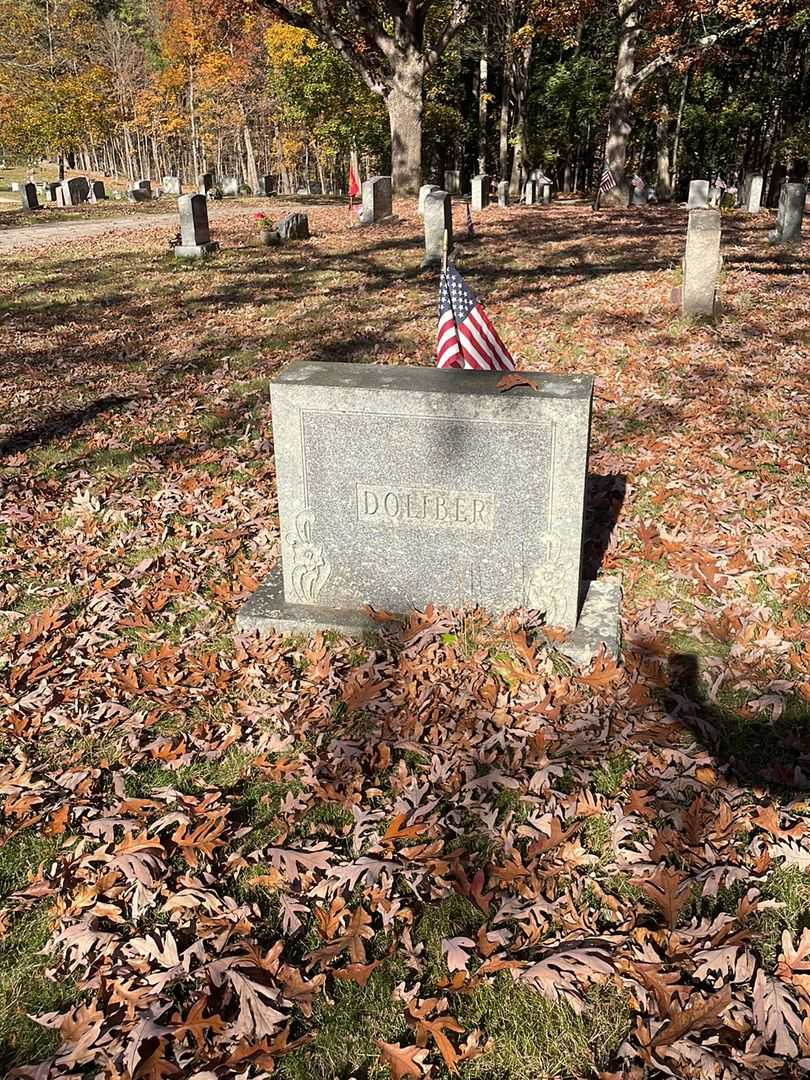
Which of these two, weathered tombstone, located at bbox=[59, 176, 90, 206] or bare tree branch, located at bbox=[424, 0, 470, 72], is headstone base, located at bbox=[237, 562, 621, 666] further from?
weathered tombstone, located at bbox=[59, 176, 90, 206]

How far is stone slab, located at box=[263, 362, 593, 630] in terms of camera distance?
415cm

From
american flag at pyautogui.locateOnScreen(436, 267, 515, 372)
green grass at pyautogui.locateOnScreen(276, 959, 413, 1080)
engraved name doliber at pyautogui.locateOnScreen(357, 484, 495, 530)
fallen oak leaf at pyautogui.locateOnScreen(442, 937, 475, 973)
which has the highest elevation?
american flag at pyautogui.locateOnScreen(436, 267, 515, 372)

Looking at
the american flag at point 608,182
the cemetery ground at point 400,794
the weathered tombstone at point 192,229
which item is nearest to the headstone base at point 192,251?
the weathered tombstone at point 192,229

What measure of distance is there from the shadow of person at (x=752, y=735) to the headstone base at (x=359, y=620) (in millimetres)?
447

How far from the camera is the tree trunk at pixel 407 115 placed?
2359cm

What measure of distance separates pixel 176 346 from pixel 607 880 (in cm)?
956

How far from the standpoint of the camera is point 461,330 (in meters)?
5.05

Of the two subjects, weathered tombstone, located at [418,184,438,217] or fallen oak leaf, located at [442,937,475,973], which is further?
weathered tombstone, located at [418,184,438,217]

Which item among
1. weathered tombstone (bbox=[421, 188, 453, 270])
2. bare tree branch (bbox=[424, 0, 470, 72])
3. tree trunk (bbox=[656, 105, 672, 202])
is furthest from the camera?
tree trunk (bbox=[656, 105, 672, 202])

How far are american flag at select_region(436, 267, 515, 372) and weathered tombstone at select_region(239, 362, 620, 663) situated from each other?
47 centimetres

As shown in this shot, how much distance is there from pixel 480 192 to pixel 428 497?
77.3ft

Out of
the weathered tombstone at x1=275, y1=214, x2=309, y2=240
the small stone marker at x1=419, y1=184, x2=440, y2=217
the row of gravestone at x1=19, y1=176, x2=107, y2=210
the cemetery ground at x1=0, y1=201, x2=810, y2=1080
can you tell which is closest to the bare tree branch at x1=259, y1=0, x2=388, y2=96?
the small stone marker at x1=419, y1=184, x2=440, y2=217

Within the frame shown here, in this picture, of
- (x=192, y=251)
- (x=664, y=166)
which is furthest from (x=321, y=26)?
(x=664, y=166)

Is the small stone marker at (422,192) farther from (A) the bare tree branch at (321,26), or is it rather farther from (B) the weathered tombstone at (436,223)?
(B) the weathered tombstone at (436,223)
